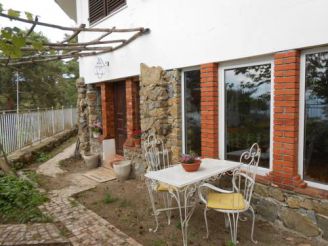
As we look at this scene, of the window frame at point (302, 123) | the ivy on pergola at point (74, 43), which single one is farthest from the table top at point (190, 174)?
the ivy on pergola at point (74, 43)

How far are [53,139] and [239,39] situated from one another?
872 centimetres

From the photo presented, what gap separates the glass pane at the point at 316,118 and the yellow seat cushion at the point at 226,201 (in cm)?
88

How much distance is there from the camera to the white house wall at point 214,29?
2.82 meters

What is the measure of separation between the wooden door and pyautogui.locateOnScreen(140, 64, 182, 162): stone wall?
6.06 feet

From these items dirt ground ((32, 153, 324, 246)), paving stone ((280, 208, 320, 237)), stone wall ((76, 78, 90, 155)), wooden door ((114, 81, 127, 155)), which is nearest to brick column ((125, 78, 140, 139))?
wooden door ((114, 81, 127, 155))

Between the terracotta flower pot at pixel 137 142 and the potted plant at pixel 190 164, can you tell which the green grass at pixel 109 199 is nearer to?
the terracotta flower pot at pixel 137 142

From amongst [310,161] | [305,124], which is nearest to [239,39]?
[305,124]

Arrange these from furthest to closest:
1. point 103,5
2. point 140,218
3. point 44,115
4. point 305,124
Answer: point 44,115 → point 103,5 → point 140,218 → point 305,124

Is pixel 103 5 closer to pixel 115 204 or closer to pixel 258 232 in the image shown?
pixel 115 204

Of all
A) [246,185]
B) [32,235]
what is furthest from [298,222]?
[32,235]

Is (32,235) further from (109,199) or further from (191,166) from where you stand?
(191,166)

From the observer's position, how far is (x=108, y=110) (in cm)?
712

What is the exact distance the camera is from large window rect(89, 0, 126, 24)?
242 inches

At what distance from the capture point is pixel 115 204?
4441 mm
